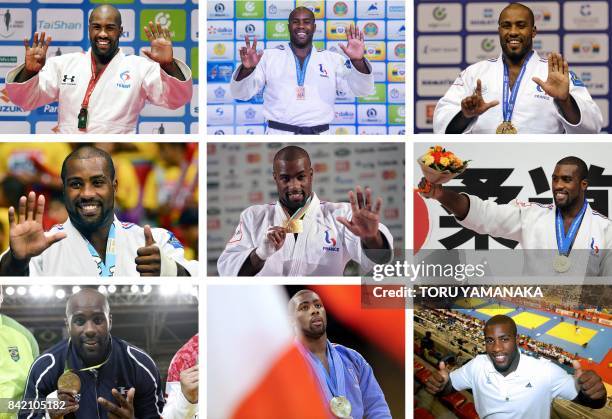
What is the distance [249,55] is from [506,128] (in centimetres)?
114

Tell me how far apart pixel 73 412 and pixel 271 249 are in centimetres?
107

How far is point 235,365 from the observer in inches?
123

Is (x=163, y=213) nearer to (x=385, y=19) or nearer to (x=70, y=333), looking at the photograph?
(x=70, y=333)

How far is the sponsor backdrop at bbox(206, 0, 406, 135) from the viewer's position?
3162 millimetres

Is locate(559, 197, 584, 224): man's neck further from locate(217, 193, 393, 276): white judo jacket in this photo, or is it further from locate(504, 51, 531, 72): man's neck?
locate(217, 193, 393, 276): white judo jacket

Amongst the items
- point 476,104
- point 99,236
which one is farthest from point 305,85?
point 99,236

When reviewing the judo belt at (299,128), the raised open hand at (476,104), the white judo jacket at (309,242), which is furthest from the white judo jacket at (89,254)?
the raised open hand at (476,104)

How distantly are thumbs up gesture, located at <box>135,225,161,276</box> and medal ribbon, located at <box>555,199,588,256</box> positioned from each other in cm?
169

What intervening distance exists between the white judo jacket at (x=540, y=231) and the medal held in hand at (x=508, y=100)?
1.02 feet

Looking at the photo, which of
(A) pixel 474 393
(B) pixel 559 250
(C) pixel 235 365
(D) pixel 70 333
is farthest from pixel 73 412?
(B) pixel 559 250

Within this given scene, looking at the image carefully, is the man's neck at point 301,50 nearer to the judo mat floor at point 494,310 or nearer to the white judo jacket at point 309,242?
the white judo jacket at point 309,242

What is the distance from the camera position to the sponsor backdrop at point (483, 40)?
3168 millimetres

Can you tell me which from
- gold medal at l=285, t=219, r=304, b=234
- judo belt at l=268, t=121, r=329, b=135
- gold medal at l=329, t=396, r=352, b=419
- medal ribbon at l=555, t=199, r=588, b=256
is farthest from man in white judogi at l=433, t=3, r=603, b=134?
gold medal at l=329, t=396, r=352, b=419

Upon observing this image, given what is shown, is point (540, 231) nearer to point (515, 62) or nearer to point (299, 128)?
point (515, 62)
